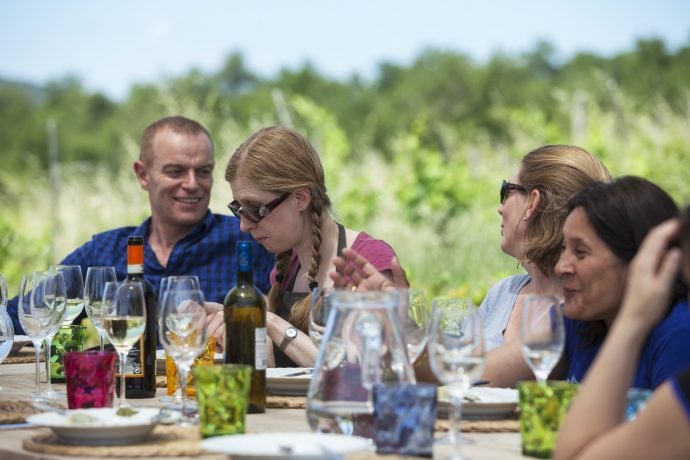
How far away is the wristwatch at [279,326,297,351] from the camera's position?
297 cm

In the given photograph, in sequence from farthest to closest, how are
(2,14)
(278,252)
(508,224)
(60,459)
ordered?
(2,14) → (278,252) → (508,224) → (60,459)

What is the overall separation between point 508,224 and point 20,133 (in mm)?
26800

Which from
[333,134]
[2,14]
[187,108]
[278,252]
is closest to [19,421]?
[278,252]

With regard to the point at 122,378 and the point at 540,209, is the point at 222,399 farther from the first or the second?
the point at 540,209

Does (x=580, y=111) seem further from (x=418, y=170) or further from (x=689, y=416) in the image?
(x=689, y=416)

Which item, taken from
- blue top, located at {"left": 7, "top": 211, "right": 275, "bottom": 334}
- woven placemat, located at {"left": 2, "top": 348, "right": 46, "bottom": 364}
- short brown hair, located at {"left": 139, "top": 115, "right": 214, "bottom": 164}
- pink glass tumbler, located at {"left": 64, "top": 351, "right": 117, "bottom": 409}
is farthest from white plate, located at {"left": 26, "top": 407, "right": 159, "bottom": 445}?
short brown hair, located at {"left": 139, "top": 115, "right": 214, "bottom": 164}

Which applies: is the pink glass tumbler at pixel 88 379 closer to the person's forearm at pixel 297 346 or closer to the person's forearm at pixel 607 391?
the person's forearm at pixel 297 346

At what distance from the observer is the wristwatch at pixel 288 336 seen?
297cm

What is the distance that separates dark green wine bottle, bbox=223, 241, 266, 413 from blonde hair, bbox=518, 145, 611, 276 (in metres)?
1.02

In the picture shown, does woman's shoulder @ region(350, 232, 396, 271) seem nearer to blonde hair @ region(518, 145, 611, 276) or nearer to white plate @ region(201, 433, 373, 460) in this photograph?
blonde hair @ region(518, 145, 611, 276)

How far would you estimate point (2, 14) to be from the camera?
1208 inches

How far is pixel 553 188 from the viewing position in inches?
119

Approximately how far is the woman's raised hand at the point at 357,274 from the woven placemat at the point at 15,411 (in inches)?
29.2

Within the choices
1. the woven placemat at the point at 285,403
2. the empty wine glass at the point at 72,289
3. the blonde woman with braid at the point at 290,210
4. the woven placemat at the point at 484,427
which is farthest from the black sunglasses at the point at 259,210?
the woven placemat at the point at 484,427
